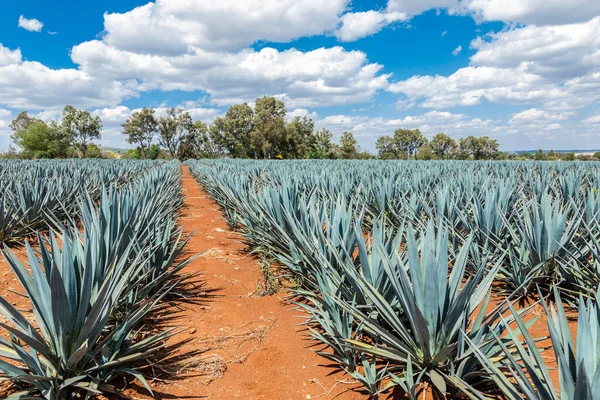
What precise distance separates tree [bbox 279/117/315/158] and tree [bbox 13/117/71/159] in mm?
31346

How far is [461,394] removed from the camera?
157cm

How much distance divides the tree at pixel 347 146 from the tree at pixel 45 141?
44.5m

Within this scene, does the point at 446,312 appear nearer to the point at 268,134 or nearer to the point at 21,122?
the point at 268,134

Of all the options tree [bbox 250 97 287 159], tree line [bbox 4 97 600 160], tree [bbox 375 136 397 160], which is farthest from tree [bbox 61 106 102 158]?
tree [bbox 375 136 397 160]

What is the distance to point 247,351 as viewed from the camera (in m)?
2.17

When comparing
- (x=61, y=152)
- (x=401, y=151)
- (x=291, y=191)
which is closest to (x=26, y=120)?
(x=61, y=152)

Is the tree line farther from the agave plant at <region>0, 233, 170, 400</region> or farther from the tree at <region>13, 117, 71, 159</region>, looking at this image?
the agave plant at <region>0, 233, 170, 400</region>

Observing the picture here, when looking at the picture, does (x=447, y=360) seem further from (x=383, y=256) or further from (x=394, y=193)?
(x=394, y=193)

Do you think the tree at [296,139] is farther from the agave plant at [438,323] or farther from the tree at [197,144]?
the agave plant at [438,323]

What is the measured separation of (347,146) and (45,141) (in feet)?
157

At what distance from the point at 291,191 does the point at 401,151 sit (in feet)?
263

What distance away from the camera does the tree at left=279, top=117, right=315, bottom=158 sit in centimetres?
5153

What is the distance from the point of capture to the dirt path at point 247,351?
1.79 meters

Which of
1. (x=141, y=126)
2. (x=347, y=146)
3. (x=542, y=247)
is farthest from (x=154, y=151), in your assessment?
(x=542, y=247)
